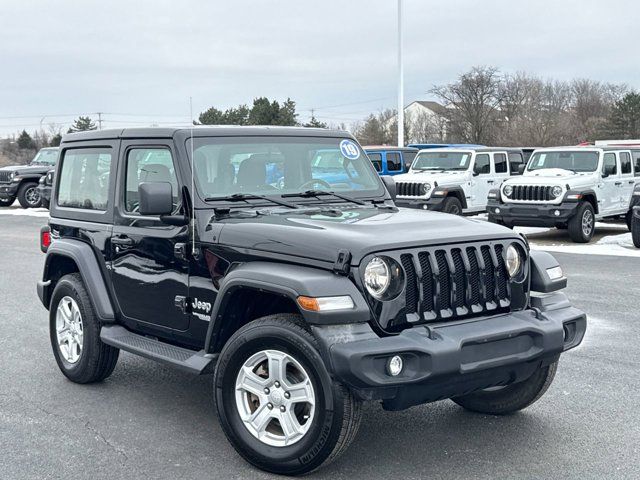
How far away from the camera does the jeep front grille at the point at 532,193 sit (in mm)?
15344

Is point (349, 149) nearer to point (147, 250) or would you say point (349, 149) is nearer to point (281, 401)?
Result: point (147, 250)

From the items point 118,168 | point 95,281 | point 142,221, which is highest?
point 118,168

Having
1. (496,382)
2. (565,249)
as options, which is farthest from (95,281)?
(565,249)

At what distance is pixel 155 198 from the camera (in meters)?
4.56

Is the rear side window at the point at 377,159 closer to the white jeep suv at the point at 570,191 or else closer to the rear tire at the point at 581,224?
the white jeep suv at the point at 570,191

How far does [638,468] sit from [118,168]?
3.77 metres

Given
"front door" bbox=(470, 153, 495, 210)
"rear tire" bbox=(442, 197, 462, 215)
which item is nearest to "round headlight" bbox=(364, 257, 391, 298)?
"rear tire" bbox=(442, 197, 462, 215)

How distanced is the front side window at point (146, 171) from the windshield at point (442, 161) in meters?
14.0

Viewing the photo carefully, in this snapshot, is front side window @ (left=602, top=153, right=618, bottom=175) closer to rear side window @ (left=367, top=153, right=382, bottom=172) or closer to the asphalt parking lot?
rear side window @ (left=367, top=153, right=382, bottom=172)

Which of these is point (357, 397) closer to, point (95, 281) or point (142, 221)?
point (142, 221)

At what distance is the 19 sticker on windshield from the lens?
18.6 ft

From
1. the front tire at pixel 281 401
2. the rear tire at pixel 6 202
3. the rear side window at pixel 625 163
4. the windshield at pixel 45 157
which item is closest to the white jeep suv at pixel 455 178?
the rear side window at pixel 625 163

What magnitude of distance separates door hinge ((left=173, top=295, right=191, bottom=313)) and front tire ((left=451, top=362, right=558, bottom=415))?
1848 mm

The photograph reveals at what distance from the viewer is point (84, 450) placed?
446 centimetres
